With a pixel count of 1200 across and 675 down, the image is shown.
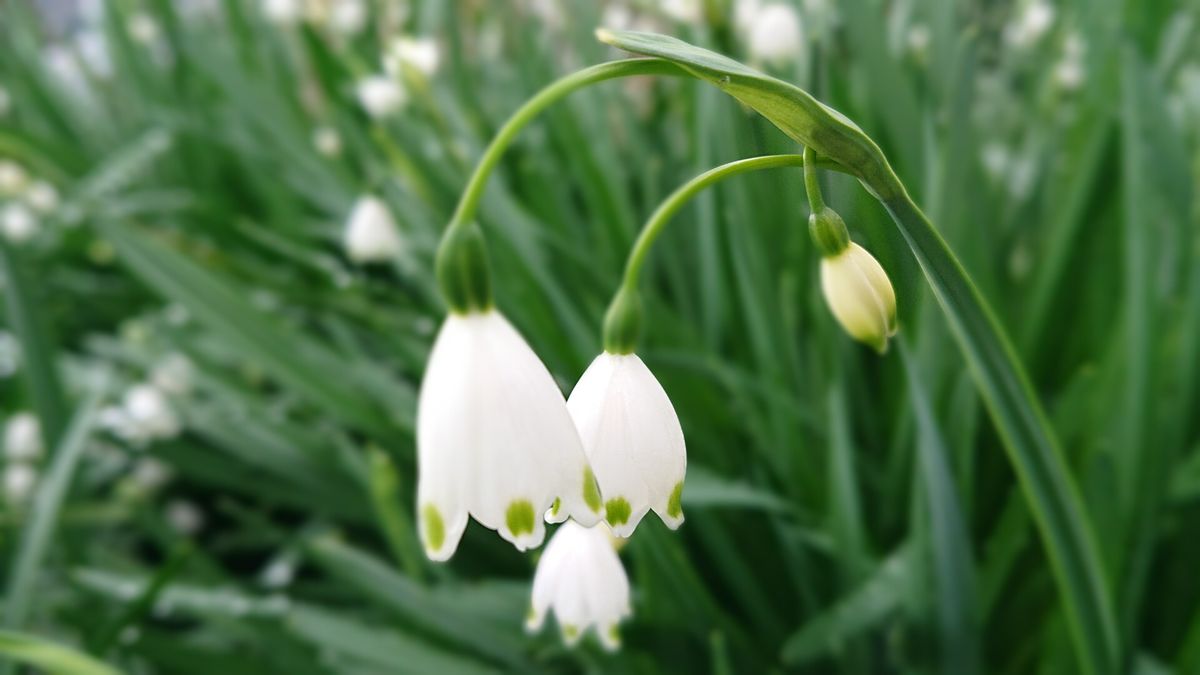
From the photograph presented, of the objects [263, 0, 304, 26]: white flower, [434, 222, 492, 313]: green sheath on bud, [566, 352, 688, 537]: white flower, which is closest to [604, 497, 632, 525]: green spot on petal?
[566, 352, 688, 537]: white flower

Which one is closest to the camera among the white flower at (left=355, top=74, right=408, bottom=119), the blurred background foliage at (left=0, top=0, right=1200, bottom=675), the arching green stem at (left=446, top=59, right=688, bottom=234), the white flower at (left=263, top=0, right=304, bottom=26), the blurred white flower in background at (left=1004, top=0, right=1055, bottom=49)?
the arching green stem at (left=446, top=59, right=688, bottom=234)

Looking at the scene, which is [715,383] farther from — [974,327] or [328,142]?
[328,142]

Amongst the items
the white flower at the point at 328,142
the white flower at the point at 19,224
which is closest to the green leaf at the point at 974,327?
the white flower at the point at 328,142

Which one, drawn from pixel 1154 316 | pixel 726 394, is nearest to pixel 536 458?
pixel 1154 316

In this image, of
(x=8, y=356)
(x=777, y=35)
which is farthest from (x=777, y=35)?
(x=8, y=356)

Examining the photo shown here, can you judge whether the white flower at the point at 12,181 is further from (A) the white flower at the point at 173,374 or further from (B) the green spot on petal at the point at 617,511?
(B) the green spot on petal at the point at 617,511

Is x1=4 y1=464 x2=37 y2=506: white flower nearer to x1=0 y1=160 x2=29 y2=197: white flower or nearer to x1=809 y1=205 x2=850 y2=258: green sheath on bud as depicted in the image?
x1=0 y1=160 x2=29 y2=197: white flower
